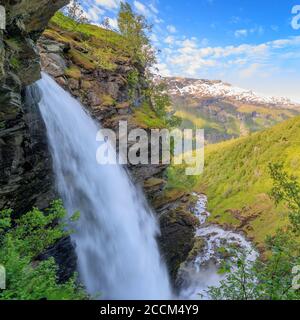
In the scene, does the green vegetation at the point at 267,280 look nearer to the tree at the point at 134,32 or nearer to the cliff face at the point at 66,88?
the cliff face at the point at 66,88

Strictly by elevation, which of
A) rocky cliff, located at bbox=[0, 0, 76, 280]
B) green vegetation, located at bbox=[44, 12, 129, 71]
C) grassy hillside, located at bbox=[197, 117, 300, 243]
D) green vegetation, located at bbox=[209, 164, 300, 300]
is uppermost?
green vegetation, located at bbox=[44, 12, 129, 71]

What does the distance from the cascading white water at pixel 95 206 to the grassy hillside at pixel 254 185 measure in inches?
3674

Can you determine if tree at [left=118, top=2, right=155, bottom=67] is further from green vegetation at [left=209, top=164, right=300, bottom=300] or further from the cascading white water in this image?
green vegetation at [left=209, top=164, right=300, bottom=300]

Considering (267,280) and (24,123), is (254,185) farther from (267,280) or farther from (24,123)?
(267,280)

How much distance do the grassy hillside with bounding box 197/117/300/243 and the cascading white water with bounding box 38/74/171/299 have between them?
9331 centimetres

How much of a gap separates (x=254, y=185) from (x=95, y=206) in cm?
15416

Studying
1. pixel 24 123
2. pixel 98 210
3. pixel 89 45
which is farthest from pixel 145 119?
pixel 24 123

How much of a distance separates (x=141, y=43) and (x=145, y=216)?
34.7m

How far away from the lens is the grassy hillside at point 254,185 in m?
135

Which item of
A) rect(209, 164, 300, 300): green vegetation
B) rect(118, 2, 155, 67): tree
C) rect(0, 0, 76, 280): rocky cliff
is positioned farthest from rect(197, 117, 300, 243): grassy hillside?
rect(209, 164, 300, 300): green vegetation

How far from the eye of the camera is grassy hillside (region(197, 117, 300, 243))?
135 meters
